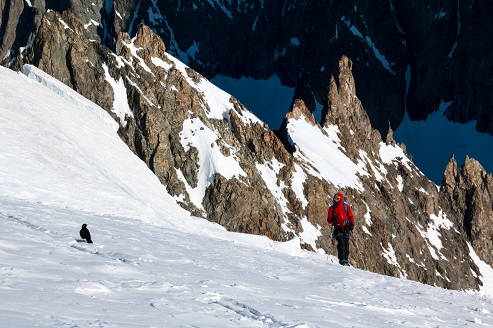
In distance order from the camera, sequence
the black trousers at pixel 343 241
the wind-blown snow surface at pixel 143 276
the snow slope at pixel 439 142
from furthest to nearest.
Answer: the snow slope at pixel 439 142 → the black trousers at pixel 343 241 → the wind-blown snow surface at pixel 143 276

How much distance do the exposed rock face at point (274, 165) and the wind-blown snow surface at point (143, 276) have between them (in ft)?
153

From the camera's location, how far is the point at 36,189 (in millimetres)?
21359

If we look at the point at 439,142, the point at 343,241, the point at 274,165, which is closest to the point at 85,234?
the point at 343,241

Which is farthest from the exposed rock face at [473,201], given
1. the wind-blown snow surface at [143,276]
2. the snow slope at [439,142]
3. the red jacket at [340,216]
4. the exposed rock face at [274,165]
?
the red jacket at [340,216]

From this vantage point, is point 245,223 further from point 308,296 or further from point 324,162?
point 308,296

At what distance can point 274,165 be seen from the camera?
9250 centimetres

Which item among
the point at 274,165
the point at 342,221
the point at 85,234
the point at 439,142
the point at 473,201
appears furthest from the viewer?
the point at 439,142

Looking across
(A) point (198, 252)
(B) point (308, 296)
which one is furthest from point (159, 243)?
(B) point (308, 296)

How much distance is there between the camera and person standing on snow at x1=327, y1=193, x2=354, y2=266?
70.1 feet

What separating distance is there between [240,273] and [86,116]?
27254mm

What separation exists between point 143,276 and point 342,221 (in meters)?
11.4

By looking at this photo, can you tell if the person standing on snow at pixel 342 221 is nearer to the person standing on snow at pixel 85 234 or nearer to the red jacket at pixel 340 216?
the red jacket at pixel 340 216

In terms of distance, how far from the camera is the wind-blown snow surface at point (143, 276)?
8.41 m

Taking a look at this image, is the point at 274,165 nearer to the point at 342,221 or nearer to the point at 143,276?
the point at 342,221
